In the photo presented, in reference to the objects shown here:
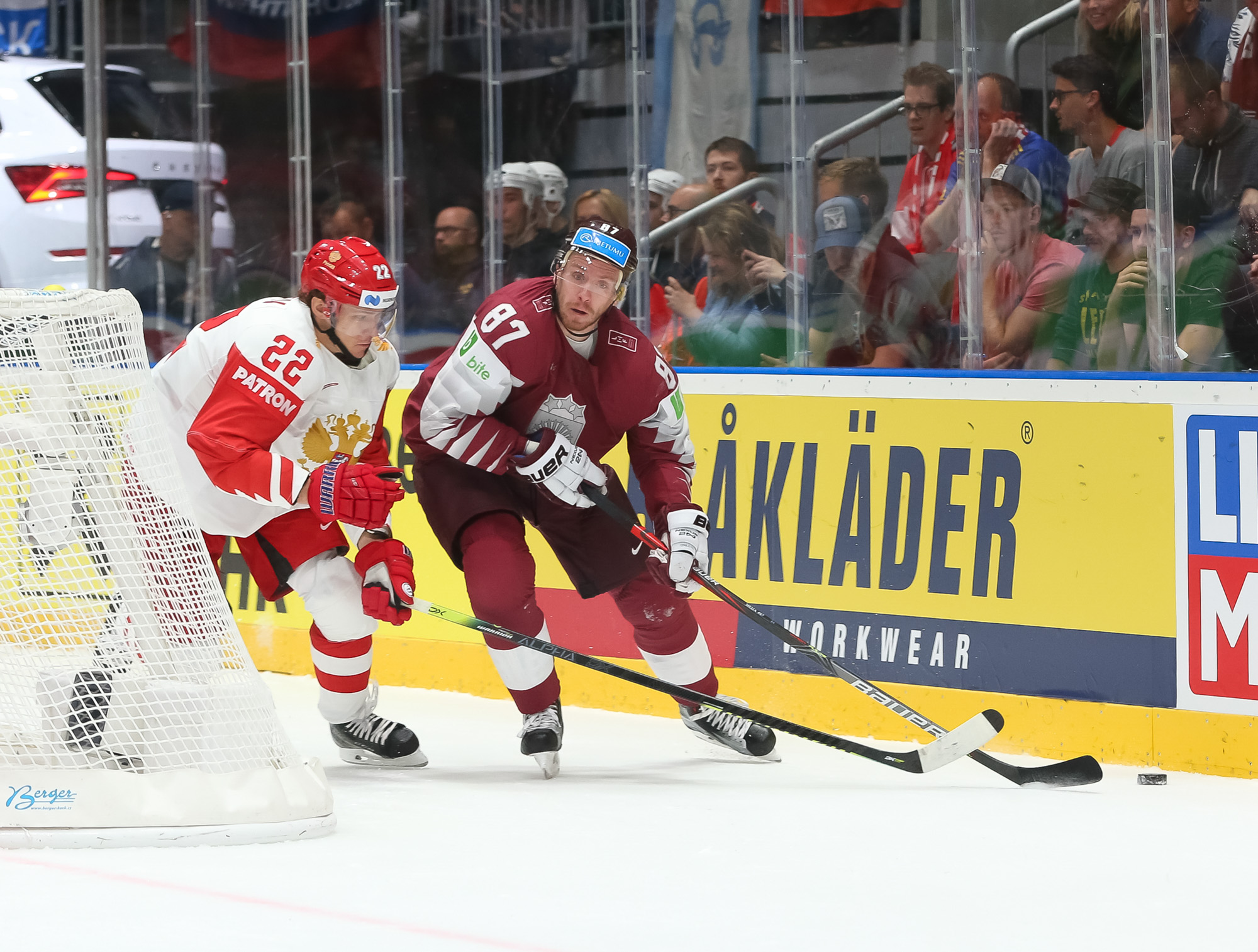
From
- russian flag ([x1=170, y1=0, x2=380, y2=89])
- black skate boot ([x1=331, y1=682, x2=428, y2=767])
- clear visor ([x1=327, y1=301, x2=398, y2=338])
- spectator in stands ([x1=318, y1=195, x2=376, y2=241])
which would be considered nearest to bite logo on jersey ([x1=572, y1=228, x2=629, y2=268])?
clear visor ([x1=327, y1=301, x2=398, y2=338])

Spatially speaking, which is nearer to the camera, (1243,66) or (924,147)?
(1243,66)

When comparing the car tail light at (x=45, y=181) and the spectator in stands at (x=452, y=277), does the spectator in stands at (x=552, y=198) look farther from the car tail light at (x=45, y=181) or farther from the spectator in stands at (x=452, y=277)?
the car tail light at (x=45, y=181)

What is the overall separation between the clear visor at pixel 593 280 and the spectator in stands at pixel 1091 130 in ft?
4.31

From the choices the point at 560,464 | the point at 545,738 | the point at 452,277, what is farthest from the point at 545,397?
the point at 452,277

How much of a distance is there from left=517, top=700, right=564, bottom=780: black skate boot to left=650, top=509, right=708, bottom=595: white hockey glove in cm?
40

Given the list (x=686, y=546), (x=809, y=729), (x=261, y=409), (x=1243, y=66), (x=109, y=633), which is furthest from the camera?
(x=1243, y=66)

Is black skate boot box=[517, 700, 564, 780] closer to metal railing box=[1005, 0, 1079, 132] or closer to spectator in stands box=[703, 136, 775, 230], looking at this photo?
spectator in stands box=[703, 136, 775, 230]

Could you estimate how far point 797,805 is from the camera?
11.1ft

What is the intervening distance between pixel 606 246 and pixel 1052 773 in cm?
150

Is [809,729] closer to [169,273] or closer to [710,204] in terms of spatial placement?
[710,204]

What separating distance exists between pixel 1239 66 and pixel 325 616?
98.9 inches

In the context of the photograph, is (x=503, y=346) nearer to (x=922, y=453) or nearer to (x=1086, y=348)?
(x=922, y=453)

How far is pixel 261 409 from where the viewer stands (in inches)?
139

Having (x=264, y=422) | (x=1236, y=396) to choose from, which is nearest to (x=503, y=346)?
(x=264, y=422)
